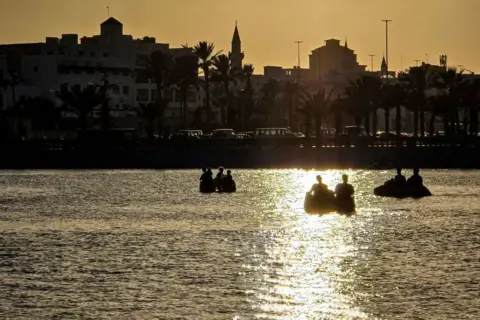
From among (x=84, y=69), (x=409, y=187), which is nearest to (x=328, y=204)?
(x=409, y=187)

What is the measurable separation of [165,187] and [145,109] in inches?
2079

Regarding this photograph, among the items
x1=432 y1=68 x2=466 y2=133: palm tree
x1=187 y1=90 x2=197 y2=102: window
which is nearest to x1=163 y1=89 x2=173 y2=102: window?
x1=187 y1=90 x2=197 y2=102: window

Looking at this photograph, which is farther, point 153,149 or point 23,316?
point 153,149

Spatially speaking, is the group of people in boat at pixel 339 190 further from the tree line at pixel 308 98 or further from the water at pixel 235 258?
the tree line at pixel 308 98

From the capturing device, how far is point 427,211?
6875cm

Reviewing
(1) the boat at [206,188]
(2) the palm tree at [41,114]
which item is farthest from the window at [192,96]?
(1) the boat at [206,188]

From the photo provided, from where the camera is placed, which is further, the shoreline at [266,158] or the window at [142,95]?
the window at [142,95]

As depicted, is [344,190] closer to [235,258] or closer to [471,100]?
[235,258]

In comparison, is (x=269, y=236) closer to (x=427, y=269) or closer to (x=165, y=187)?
(x=427, y=269)

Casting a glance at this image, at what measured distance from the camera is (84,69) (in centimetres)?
17462

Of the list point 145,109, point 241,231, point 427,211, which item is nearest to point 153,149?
point 145,109

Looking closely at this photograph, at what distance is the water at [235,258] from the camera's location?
A: 36.6 metres

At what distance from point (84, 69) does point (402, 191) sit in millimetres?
105008

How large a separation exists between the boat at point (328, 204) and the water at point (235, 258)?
1.66 feet
